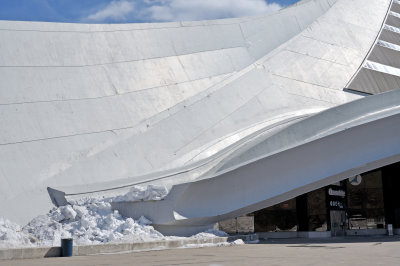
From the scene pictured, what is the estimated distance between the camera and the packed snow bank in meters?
9.88

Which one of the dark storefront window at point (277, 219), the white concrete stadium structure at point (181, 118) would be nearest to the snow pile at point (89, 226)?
the white concrete stadium structure at point (181, 118)

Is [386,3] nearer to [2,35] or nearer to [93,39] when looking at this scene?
[93,39]

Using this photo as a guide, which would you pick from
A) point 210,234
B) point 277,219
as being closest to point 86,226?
point 210,234

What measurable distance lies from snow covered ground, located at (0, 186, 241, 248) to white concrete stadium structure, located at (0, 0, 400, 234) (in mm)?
302

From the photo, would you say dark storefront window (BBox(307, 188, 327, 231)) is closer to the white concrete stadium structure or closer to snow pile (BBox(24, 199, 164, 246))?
the white concrete stadium structure

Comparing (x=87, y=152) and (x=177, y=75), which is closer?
(x=87, y=152)

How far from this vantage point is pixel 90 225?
10.4 m

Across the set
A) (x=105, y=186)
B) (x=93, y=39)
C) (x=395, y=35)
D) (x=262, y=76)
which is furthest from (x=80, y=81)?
(x=395, y=35)

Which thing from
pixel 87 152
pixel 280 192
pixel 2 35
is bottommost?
pixel 280 192

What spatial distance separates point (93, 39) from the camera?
15.4 meters

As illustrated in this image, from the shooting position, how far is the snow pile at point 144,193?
11219 mm

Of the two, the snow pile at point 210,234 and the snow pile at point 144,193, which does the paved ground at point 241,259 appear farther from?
the snow pile at point 210,234

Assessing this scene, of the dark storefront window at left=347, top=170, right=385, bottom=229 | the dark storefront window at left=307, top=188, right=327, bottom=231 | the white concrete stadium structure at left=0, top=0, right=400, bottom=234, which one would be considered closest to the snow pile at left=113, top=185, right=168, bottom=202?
the white concrete stadium structure at left=0, top=0, right=400, bottom=234

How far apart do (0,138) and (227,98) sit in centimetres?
680
